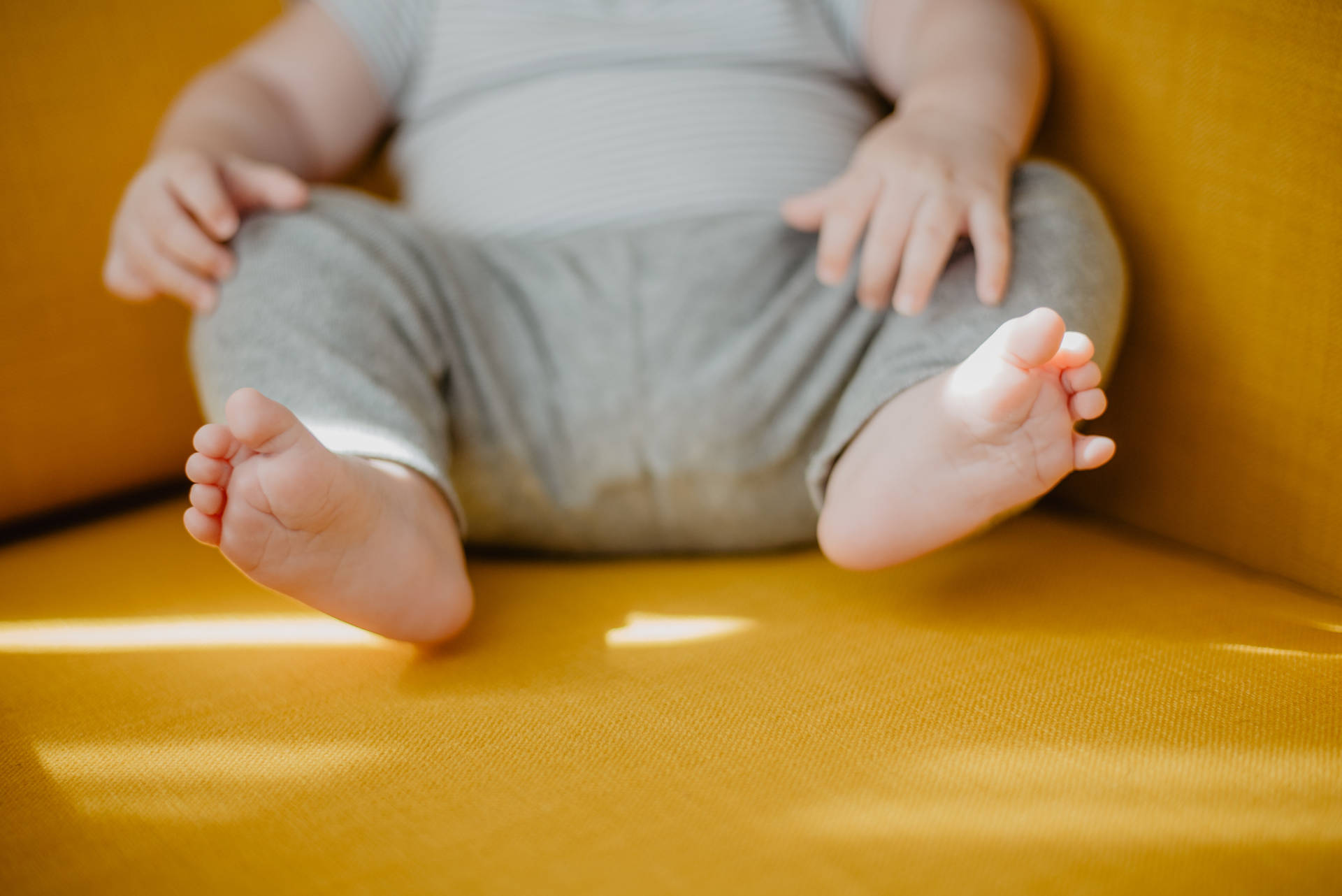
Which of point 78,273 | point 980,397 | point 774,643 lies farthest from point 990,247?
point 78,273

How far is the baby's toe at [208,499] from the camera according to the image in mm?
457

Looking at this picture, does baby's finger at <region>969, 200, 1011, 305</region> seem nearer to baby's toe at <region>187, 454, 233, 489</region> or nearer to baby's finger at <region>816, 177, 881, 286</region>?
baby's finger at <region>816, 177, 881, 286</region>

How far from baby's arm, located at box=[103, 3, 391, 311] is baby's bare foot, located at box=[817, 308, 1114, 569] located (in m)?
0.40

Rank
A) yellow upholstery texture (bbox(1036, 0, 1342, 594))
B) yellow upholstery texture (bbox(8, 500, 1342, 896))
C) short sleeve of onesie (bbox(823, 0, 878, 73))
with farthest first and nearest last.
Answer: short sleeve of onesie (bbox(823, 0, 878, 73))
yellow upholstery texture (bbox(1036, 0, 1342, 594))
yellow upholstery texture (bbox(8, 500, 1342, 896))

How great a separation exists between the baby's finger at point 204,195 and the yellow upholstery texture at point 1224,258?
0.56 metres

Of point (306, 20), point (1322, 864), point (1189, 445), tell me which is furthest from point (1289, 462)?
point (306, 20)

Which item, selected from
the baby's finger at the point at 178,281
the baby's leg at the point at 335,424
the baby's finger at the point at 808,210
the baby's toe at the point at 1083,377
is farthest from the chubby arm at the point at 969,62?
the baby's finger at the point at 178,281

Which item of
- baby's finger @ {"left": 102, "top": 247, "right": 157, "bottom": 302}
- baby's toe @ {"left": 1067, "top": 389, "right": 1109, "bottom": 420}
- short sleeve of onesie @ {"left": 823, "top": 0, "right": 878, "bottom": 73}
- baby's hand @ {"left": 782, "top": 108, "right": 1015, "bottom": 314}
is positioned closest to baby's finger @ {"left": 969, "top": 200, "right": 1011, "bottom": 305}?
baby's hand @ {"left": 782, "top": 108, "right": 1015, "bottom": 314}

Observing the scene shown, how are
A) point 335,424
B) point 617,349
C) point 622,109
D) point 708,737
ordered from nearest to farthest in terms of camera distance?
point 708,737 → point 335,424 → point 617,349 → point 622,109

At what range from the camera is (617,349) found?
647mm

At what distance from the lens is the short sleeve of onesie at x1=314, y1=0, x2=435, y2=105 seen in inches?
33.6

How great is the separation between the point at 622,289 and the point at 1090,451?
311mm

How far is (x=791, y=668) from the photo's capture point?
1.61ft

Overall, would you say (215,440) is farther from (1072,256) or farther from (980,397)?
(1072,256)
